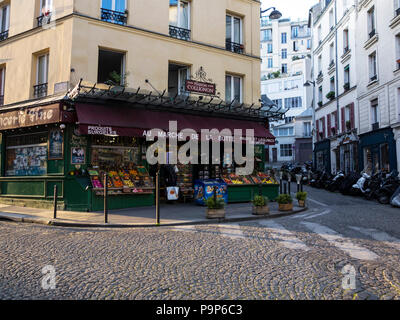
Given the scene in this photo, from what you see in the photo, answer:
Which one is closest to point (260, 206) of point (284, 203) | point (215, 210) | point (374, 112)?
point (284, 203)

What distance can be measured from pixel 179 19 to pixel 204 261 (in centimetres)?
1136

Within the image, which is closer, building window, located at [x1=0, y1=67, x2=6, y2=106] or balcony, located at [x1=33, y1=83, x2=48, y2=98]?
balcony, located at [x1=33, y1=83, x2=48, y2=98]

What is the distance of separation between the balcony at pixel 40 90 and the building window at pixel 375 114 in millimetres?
18768

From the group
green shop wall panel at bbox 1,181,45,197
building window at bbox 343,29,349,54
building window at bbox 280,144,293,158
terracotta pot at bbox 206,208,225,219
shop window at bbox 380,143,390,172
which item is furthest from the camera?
building window at bbox 280,144,293,158

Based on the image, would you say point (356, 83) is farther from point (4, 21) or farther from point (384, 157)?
point (4, 21)

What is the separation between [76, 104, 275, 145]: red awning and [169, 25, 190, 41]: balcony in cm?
338

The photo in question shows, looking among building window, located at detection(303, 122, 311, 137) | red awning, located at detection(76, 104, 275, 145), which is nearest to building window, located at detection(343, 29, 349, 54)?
red awning, located at detection(76, 104, 275, 145)

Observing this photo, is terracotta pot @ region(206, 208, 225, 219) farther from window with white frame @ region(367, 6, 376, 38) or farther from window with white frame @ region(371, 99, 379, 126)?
window with white frame @ region(367, 6, 376, 38)

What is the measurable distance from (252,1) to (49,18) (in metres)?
9.16

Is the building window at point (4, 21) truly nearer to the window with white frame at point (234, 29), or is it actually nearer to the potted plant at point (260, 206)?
the window with white frame at point (234, 29)

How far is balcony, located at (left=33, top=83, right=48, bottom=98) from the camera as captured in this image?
38.3 ft

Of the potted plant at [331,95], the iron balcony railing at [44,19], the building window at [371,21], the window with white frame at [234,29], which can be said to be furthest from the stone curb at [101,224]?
the potted plant at [331,95]

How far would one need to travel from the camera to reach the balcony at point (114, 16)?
1165 cm

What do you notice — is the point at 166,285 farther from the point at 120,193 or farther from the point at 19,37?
the point at 19,37
